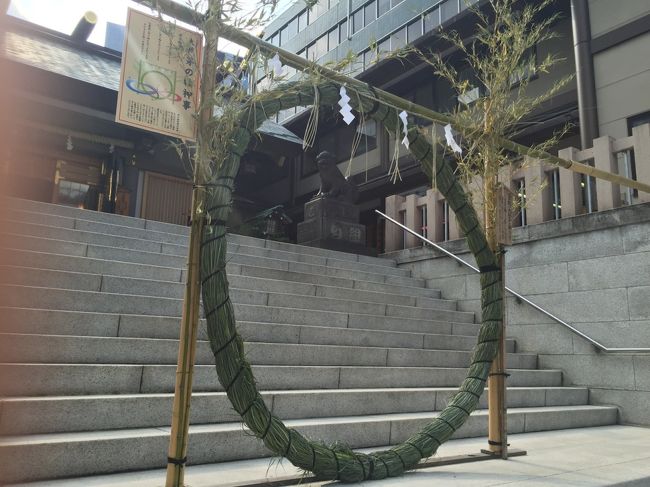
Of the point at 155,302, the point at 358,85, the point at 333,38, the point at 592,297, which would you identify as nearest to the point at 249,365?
the point at 358,85

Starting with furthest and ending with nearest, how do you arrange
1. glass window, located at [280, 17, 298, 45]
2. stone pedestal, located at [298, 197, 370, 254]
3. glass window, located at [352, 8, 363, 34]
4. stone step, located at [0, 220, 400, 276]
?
glass window, located at [280, 17, 298, 45] → glass window, located at [352, 8, 363, 34] → stone pedestal, located at [298, 197, 370, 254] → stone step, located at [0, 220, 400, 276]

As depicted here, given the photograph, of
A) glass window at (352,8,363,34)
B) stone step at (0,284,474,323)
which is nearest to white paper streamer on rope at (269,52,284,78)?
stone step at (0,284,474,323)

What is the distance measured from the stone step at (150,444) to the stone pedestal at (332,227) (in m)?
5.19

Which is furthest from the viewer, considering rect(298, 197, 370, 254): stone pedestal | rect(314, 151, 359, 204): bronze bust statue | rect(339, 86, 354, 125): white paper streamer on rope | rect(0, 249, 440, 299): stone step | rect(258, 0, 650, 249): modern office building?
rect(314, 151, 359, 204): bronze bust statue

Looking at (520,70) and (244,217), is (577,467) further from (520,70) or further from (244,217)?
(244,217)

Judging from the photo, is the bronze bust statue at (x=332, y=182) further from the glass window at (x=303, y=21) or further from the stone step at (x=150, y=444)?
the glass window at (x=303, y=21)

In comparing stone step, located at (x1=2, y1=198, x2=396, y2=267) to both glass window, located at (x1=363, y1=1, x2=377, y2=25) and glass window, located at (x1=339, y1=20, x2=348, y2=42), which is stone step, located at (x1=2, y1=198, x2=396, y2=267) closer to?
glass window, located at (x1=363, y1=1, x2=377, y2=25)

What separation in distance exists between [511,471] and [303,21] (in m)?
19.1

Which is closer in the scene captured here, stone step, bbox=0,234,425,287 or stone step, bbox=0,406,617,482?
stone step, bbox=0,406,617,482

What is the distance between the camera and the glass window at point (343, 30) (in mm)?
17172

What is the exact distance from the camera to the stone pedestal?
370 inches

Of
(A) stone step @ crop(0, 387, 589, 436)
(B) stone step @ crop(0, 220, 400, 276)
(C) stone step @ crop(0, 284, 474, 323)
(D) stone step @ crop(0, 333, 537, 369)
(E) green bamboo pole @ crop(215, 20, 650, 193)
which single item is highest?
(E) green bamboo pole @ crop(215, 20, 650, 193)

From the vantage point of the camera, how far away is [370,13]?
639 inches

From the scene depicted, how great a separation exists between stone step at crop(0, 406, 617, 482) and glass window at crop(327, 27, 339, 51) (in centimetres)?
1559
